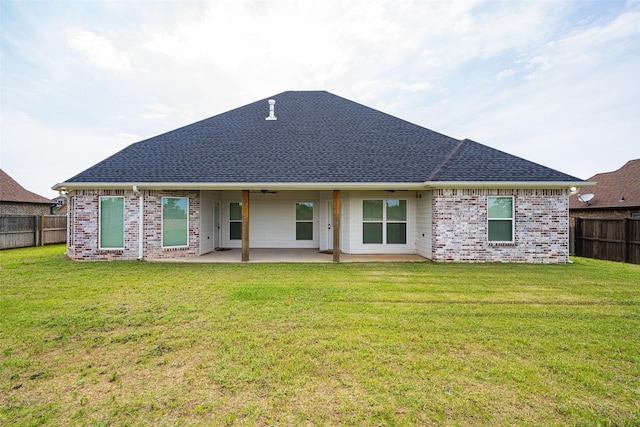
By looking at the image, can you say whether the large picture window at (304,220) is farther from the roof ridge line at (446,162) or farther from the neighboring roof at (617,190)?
the neighboring roof at (617,190)

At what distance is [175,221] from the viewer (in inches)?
428

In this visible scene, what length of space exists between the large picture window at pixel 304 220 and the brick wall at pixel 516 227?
5.70 meters

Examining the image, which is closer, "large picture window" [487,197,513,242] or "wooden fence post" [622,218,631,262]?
"large picture window" [487,197,513,242]

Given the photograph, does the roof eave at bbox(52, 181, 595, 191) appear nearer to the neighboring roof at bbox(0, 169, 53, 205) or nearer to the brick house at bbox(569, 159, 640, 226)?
the brick house at bbox(569, 159, 640, 226)

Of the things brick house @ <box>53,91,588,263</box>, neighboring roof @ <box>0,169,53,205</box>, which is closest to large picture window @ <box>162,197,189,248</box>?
brick house @ <box>53,91,588,263</box>

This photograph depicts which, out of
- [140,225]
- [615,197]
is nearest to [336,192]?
[140,225]

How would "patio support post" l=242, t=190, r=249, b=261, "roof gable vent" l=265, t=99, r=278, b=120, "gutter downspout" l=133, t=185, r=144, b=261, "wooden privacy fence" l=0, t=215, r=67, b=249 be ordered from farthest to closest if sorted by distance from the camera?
1. "roof gable vent" l=265, t=99, r=278, b=120
2. "wooden privacy fence" l=0, t=215, r=67, b=249
3. "gutter downspout" l=133, t=185, r=144, b=261
4. "patio support post" l=242, t=190, r=249, b=261

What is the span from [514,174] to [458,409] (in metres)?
9.70

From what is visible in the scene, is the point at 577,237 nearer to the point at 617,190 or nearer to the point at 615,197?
the point at 615,197

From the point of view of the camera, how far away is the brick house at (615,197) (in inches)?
567

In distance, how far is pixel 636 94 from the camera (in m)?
14.4

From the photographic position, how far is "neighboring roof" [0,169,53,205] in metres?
16.7

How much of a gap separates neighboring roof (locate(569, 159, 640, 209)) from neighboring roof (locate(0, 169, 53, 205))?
32.5 metres

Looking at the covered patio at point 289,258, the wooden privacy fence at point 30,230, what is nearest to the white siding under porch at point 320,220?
the covered patio at point 289,258
